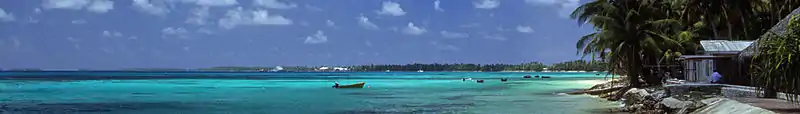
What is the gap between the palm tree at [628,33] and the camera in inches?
890

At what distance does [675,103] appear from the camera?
44.1ft

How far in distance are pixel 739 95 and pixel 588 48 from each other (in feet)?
38.3

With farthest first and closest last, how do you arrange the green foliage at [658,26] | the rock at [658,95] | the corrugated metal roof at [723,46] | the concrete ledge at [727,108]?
the green foliage at [658,26] → the corrugated metal roof at [723,46] → the rock at [658,95] → the concrete ledge at [727,108]

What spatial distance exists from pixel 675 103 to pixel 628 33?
9598 mm

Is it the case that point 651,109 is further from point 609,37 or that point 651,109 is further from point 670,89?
point 609,37

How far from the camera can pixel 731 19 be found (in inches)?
897

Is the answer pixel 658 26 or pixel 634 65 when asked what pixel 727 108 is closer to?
pixel 634 65

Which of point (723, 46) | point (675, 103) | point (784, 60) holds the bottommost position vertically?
point (675, 103)

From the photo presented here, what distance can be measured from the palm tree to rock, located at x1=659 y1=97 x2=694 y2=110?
8588 mm

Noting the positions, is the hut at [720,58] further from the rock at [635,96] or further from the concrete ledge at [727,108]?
the concrete ledge at [727,108]

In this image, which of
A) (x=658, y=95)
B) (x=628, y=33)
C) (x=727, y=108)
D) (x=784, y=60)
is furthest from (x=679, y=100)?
(x=628, y=33)

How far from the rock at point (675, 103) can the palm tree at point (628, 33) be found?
28.2ft

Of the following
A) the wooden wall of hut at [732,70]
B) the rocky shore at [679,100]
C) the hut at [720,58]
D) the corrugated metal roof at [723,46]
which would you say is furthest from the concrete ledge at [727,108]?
the corrugated metal roof at [723,46]

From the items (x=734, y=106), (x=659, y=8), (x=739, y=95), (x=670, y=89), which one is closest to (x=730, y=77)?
(x=670, y=89)
